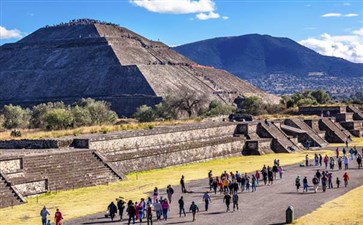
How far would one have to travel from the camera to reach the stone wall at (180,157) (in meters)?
36.5

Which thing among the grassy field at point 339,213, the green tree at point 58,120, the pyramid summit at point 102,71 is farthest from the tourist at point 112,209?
the pyramid summit at point 102,71

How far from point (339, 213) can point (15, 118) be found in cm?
4801

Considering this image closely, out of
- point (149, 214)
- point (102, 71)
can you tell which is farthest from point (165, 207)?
point (102, 71)

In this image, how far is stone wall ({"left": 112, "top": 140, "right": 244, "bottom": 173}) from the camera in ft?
120

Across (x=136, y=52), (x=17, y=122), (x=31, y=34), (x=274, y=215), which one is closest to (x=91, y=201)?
(x=274, y=215)

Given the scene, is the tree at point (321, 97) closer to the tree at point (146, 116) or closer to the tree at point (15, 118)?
the tree at point (146, 116)

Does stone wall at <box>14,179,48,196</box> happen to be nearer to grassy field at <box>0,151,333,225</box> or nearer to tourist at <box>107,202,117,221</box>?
grassy field at <box>0,151,333,225</box>

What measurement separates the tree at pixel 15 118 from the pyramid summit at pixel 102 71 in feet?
83.9

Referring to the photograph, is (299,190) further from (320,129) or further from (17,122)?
(17,122)

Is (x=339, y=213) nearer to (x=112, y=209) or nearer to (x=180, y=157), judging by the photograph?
(x=112, y=209)

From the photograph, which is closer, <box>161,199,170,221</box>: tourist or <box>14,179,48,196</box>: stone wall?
<box>161,199,170,221</box>: tourist

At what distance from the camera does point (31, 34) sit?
453ft

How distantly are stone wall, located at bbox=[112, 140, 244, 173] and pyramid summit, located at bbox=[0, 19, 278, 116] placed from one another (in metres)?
45.6

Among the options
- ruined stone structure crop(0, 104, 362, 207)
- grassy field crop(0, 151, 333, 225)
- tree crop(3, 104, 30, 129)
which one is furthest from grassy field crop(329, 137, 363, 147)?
tree crop(3, 104, 30, 129)
